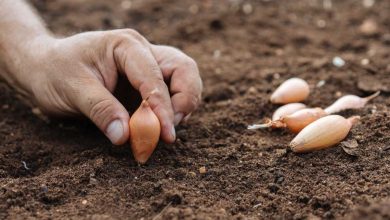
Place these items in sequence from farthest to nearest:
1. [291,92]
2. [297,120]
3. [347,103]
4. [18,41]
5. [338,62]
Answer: [338,62]
[291,92]
[347,103]
[18,41]
[297,120]

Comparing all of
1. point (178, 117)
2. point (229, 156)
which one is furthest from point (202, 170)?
point (178, 117)

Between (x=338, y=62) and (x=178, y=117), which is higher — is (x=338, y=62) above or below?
below

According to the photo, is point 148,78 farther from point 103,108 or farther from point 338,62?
point 338,62

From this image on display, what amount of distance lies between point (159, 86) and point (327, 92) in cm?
110

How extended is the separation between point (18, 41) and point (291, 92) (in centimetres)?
131

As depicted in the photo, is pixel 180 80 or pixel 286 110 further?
pixel 286 110

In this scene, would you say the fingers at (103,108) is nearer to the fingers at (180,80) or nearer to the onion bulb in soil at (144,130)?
the onion bulb in soil at (144,130)

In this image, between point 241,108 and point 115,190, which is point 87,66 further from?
point 241,108

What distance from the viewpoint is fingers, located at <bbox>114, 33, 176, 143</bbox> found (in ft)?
6.71

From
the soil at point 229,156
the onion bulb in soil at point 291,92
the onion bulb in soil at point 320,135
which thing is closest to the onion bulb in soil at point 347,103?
the soil at point 229,156

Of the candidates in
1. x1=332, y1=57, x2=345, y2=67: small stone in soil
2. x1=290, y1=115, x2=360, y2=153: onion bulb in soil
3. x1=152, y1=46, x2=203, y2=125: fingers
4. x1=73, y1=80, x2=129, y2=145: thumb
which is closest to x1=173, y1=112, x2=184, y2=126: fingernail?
x1=152, y1=46, x2=203, y2=125: fingers

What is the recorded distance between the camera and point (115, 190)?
1.89m

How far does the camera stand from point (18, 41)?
95.1 inches

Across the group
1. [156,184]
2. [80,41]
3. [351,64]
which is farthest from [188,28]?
[156,184]
